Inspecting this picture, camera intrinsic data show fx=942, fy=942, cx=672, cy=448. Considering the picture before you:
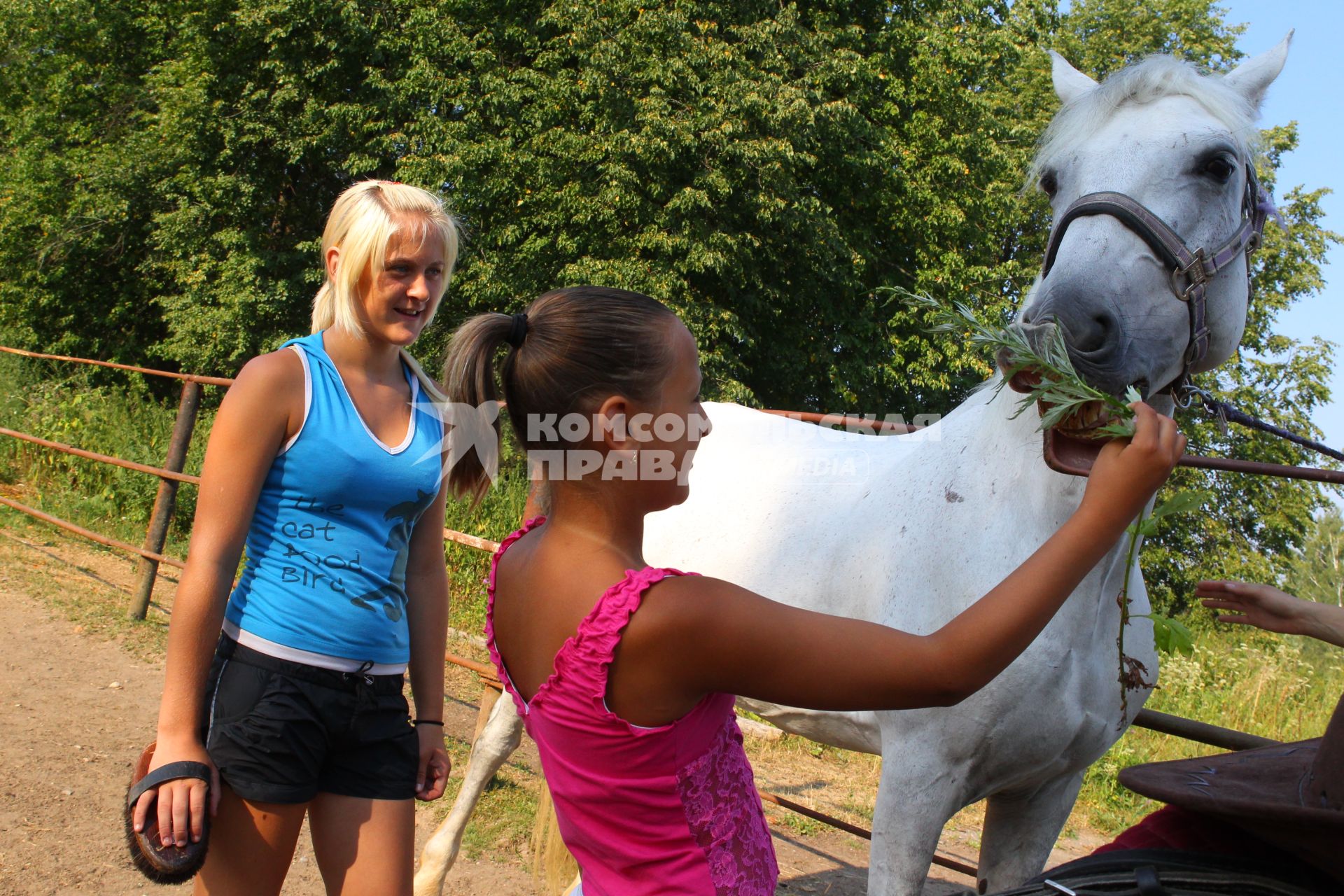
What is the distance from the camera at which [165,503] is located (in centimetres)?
661

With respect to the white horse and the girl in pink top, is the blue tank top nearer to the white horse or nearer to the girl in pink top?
the girl in pink top

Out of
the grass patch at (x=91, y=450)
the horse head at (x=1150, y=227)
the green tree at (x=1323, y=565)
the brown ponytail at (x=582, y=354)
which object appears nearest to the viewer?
the brown ponytail at (x=582, y=354)

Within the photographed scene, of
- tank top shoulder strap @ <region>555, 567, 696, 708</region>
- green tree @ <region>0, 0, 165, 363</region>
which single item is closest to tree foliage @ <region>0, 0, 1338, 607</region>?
green tree @ <region>0, 0, 165, 363</region>

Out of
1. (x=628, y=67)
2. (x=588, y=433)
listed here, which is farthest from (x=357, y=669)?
(x=628, y=67)

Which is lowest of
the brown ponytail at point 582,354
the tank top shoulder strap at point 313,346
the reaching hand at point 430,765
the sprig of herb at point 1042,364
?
the reaching hand at point 430,765

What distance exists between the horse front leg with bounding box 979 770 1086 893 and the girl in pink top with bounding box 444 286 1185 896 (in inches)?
46.8

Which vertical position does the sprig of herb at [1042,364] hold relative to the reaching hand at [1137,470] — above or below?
above

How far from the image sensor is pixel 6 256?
17344mm

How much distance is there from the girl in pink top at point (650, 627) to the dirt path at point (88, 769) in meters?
2.64

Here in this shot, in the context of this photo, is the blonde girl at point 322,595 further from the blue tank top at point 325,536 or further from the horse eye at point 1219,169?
the horse eye at point 1219,169

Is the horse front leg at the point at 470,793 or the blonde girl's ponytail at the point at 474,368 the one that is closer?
the blonde girl's ponytail at the point at 474,368

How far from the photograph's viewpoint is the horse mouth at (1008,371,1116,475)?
1448 mm

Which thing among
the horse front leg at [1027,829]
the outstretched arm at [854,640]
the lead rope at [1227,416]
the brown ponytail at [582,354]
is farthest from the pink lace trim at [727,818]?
the lead rope at [1227,416]

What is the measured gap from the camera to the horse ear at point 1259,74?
2289 mm
